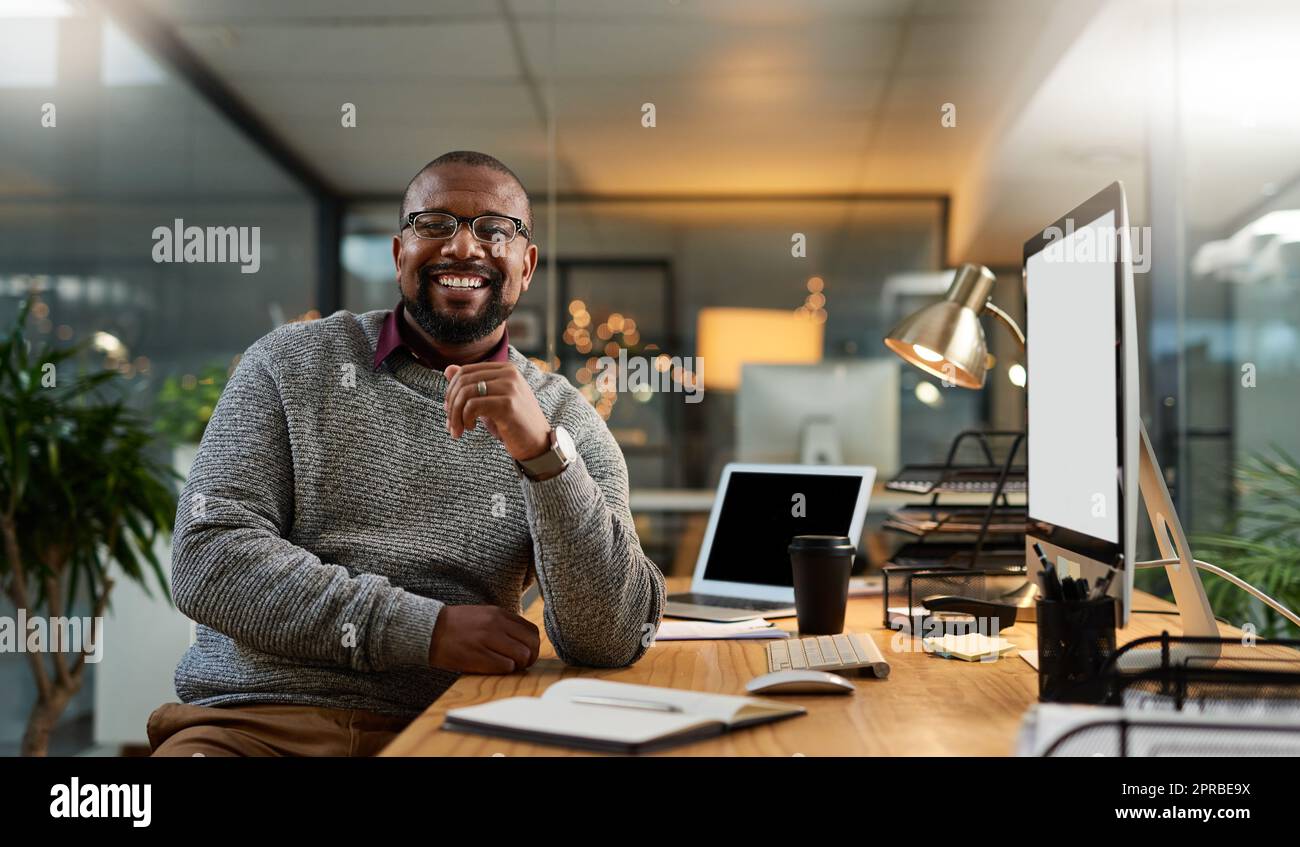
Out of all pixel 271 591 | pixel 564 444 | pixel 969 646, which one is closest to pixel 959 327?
pixel 969 646

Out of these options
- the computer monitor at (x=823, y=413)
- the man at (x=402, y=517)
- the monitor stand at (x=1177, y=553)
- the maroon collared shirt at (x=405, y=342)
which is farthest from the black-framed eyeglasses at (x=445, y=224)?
the computer monitor at (x=823, y=413)

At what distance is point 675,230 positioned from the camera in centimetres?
401

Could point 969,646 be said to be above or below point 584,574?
below

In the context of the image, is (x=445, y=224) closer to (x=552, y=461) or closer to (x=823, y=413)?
(x=552, y=461)

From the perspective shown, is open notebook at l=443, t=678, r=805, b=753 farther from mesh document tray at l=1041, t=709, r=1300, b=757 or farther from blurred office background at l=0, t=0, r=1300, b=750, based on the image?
blurred office background at l=0, t=0, r=1300, b=750

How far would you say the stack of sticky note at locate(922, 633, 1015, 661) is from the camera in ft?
4.45

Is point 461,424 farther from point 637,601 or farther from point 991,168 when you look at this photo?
point 991,168

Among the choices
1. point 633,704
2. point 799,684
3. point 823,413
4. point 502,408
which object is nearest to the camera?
point 633,704

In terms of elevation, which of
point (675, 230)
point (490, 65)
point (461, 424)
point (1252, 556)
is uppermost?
point (490, 65)

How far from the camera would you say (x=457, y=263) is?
158cm

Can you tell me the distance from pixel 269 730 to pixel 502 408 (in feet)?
1.64

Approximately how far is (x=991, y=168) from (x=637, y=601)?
128 inches
